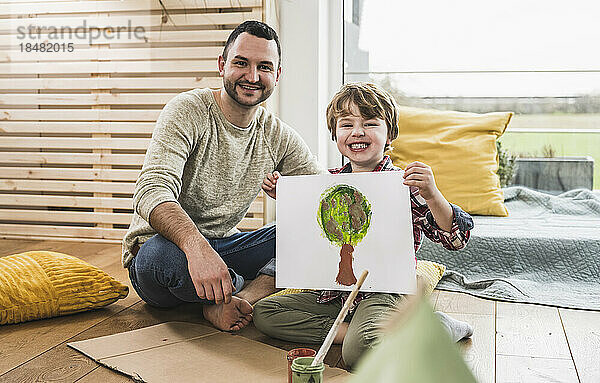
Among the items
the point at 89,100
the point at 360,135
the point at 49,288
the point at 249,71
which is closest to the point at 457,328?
the point at 360,135

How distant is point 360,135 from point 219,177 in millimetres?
477

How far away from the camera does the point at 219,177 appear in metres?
1.90

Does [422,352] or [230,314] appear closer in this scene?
[422,352]

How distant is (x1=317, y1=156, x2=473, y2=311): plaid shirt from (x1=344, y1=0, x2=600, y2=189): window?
1.51m

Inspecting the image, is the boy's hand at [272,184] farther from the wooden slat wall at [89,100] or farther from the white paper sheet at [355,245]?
the wooden slat wall at [89,100]

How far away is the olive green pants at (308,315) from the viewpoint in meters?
1.56

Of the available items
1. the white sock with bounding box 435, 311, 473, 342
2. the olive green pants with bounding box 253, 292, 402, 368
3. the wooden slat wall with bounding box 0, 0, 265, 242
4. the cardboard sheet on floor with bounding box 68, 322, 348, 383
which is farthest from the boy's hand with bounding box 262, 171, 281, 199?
the wooden slat wall with bounding box 0, 0, 265, 242

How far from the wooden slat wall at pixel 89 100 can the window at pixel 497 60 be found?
0.71 metres

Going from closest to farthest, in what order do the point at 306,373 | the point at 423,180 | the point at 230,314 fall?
the point at 306,373 → the point at 423,180 → the point at 230,314

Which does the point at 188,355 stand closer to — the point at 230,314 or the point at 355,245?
the point at 230,314

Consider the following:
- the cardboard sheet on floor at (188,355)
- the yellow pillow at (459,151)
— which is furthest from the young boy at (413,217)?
the yellow pillow at (459,151)

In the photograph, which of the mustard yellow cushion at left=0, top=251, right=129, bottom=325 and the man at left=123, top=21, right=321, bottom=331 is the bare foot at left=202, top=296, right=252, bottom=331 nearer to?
the man at left=123, top=21, right=321, bottom=331

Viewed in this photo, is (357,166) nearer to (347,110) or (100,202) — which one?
(347,110)

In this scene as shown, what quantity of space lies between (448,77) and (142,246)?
1830mm
